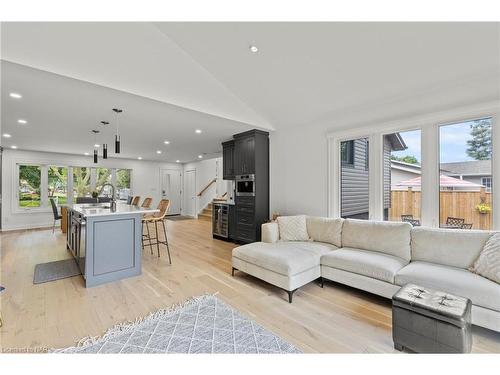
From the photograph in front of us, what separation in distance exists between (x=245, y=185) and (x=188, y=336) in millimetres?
3442

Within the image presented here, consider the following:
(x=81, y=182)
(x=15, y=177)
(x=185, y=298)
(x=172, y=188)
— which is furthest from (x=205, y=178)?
(x=185, y=298)

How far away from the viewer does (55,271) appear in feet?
11.6

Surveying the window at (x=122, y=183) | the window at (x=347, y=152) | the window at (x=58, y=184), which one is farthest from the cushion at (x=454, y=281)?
the window at (x=58, y=184)

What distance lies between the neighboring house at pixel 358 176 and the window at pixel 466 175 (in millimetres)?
633

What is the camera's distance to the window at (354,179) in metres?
3.78

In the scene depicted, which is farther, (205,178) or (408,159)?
(205,178)

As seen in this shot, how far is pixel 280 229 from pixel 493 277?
7.72 ft

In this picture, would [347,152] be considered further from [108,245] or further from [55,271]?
[55,271]

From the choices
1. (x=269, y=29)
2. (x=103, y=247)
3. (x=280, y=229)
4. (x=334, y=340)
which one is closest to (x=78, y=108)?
(x=103, y=247)

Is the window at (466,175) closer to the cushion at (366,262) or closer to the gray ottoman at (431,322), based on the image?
the cushion at (366,262)

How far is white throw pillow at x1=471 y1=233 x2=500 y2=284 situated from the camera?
2109mm

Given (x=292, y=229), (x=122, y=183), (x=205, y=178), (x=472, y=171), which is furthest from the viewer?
(x=205, y=178)

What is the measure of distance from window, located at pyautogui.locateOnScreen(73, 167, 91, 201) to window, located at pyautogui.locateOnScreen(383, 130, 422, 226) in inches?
359
